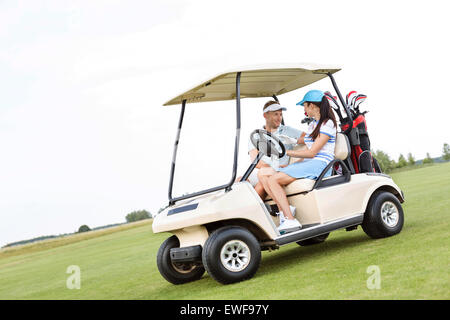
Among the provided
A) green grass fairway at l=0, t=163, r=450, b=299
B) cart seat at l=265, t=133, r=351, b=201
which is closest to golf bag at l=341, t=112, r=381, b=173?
cart seat at l=265, t=133, r=351, b=201

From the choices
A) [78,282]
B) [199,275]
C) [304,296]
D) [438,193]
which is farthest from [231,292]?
[438,193]

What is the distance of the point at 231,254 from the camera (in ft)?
18.7

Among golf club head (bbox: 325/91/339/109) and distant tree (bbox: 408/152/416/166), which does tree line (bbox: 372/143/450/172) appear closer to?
distant tree (bbox: 408/152/416/166)

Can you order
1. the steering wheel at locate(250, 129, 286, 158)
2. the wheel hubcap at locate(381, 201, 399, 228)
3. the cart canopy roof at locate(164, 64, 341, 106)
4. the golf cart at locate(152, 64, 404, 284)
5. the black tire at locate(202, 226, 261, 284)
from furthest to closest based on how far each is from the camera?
the wheel hubcap at locate(381, 201, 399, 228)
the cart canopy roof at locate(164, 64, 341, 106)
the steering wheel at locate(250, 129, 286, 158)
the golf cart at locate(152, 64, 404, 284)
the black tire at locate(202, 226, 261, 284)

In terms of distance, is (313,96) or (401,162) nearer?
(313,96)

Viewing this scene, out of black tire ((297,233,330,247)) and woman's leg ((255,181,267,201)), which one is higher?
woman's leg ((255,181,267,201))

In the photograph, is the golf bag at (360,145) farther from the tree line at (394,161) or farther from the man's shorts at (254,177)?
the tree line at (394,161)

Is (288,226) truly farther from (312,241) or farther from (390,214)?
(312,241)

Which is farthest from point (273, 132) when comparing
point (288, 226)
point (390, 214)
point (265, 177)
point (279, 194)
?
point (390, 214)

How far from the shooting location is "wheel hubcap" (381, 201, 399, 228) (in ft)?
22.9

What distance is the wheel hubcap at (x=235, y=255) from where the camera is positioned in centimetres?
564

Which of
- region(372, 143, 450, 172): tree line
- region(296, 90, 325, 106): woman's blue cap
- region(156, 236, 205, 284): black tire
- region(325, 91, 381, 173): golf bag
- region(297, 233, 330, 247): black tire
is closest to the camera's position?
region(156, 236, 205, 284): black tire

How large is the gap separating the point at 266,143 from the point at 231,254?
1298 millimetres
